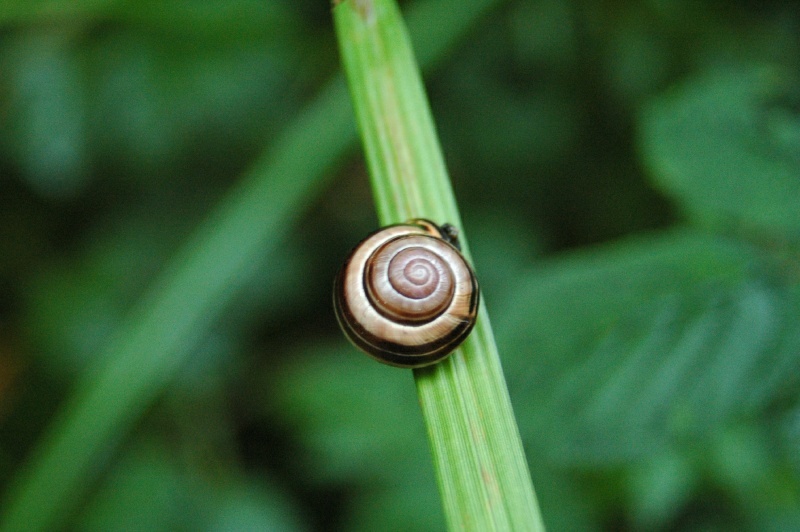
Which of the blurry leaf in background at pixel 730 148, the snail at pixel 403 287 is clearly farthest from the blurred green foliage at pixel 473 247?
the snail at pixel 403 287

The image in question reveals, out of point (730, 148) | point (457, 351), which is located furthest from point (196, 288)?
point (730, 148)

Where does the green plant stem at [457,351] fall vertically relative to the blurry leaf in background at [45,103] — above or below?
below

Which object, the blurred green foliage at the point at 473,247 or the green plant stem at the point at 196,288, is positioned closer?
the blurred green foliage at the point at 473,247

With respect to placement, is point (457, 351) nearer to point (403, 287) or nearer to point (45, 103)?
point (403, 287)

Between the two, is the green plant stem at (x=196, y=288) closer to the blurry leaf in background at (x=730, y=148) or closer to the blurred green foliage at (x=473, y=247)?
the blurred green foliage at (x=473, y=247)

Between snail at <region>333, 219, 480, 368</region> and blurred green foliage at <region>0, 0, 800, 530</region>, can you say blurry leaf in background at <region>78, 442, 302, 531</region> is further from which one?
snail at <region>333, 219, 480, 368</region>

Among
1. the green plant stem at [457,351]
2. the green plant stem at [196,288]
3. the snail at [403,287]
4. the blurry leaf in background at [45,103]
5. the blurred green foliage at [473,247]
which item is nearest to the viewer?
the green plant stem at [457,351]
